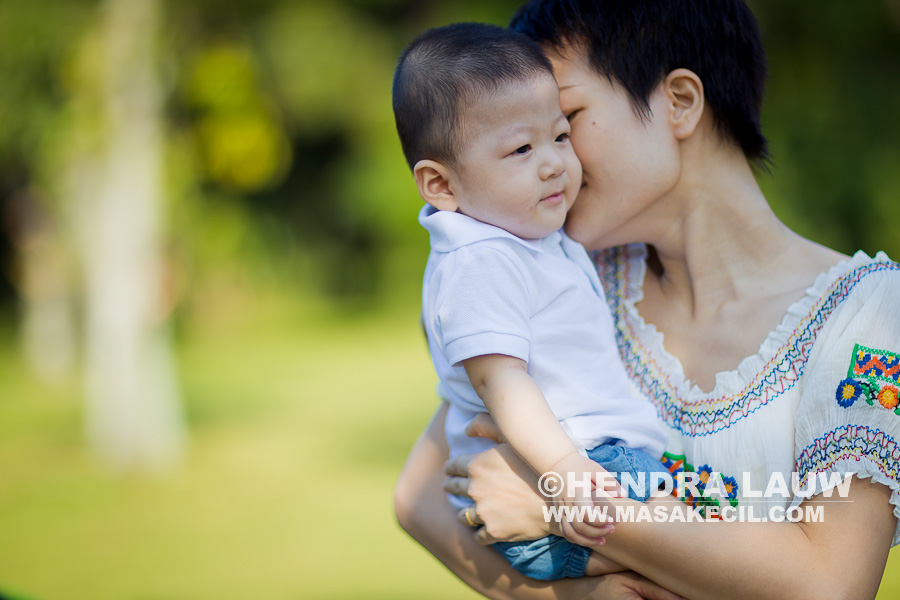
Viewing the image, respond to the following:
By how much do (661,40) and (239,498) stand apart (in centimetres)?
573

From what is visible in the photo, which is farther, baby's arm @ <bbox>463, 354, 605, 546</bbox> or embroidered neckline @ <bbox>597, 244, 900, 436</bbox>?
embroidered neckline @ <bbox>597, 244, 900, 436</bbox>

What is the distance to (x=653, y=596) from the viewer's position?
1.56 meters

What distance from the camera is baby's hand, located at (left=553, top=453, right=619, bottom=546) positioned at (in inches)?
55.4

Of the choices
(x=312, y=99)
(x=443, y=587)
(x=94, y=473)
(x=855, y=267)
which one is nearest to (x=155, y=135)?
(x=94, y=473)

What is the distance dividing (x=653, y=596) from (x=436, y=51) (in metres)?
1.11

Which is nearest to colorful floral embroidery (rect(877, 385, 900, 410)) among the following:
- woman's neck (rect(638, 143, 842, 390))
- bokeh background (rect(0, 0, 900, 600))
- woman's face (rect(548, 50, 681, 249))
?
woman's neck (rect(638, 143, 842, 390))

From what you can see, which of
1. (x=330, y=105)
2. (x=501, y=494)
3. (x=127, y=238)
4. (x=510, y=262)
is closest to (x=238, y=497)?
(x=127, y=238)

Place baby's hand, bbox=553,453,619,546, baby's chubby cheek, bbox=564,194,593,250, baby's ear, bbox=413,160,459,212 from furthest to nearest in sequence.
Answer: baby's chubby cheek, bbox=564,194,593,250 → baby's ear, bbox=413,160,459,212 → baby's hand, bbox=553,453,619,546

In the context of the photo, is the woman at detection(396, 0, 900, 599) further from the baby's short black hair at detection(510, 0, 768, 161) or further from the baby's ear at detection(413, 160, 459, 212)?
the baby's ear at detection(413, 160, 459, 212)

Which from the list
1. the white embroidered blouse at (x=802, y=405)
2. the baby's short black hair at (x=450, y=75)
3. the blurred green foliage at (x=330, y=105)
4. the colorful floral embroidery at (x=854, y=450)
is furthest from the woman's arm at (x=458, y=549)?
the blurred green foliage at (x=330, y=105)

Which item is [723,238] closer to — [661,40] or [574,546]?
[661,40]

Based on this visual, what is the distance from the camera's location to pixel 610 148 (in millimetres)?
1742

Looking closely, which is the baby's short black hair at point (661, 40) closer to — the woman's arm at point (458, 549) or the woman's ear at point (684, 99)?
the woman's ear at point (684, 99)

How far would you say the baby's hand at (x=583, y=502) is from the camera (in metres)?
1.41
